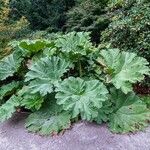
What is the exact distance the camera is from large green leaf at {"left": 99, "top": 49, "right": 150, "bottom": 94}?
574 centimetres

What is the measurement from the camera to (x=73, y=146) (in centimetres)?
546

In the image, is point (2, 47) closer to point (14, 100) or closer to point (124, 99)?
point (14, 100)

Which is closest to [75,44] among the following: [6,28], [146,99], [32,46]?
[32,46]

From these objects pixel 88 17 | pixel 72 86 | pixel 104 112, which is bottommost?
pixel 104 112

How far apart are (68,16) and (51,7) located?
2.64 ft

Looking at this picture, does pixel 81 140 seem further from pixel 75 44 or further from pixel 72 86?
pixel 75 44

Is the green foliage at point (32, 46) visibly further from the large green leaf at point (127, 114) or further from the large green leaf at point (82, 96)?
the large green leaf at point (127, 114)

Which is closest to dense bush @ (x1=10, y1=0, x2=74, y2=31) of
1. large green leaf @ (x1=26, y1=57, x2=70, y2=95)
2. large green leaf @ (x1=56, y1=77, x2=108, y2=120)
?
large green leaf @ (x1=26, y1=57, x2=70, y2=95)

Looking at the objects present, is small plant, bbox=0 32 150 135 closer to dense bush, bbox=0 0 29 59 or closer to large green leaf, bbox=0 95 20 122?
large green leaf, bbox=0 95 20 122

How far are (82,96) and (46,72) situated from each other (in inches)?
33.9

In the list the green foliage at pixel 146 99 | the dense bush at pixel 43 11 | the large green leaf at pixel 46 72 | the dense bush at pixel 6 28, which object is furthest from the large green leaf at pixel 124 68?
the dense bush at pixel 43 11

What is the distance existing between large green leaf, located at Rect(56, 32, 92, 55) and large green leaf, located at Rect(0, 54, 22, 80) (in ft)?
2.60

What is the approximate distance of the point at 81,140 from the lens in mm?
5523

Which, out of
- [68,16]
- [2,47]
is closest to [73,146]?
[2,47]
